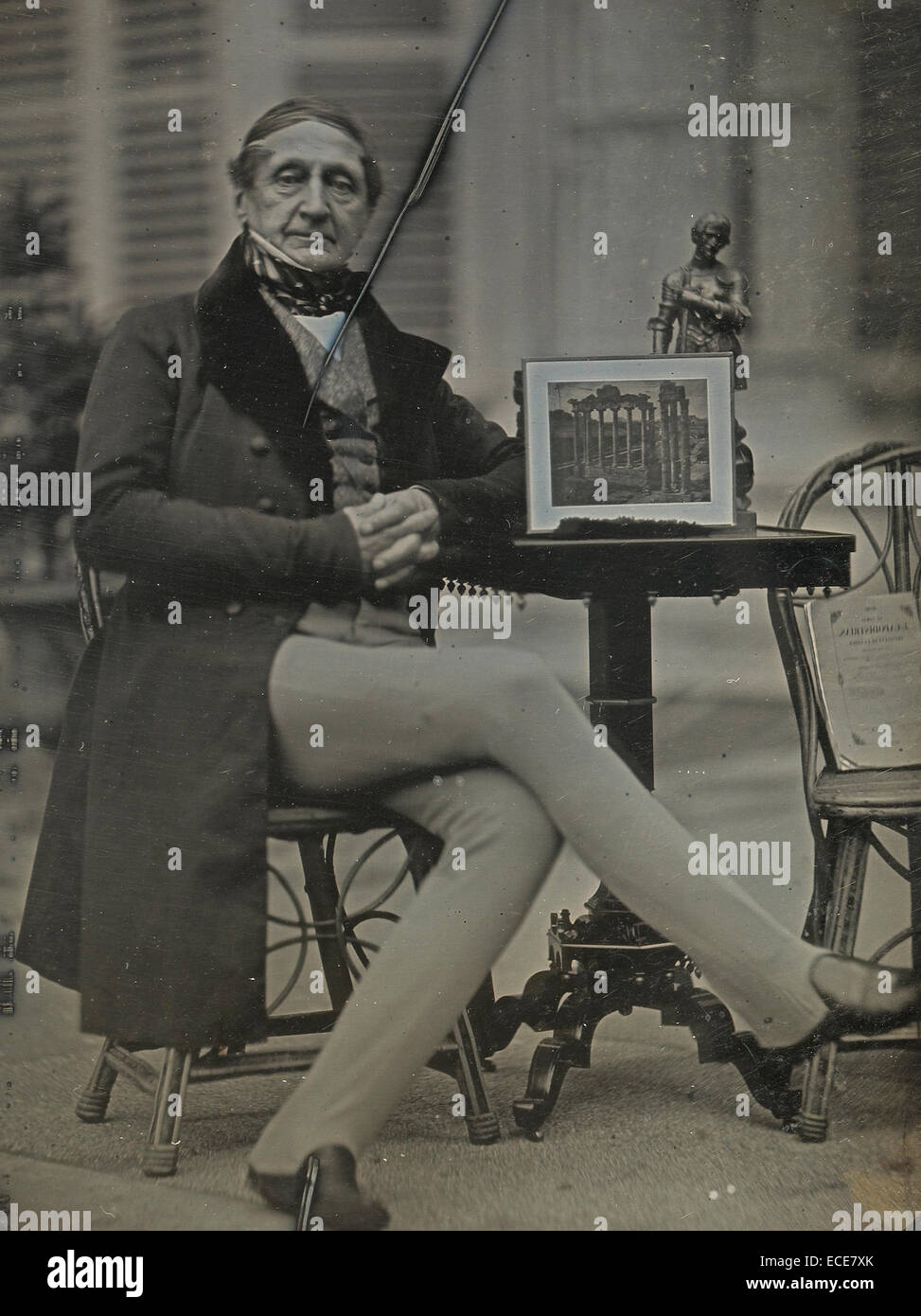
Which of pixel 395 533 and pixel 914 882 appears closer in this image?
pixel 395 533

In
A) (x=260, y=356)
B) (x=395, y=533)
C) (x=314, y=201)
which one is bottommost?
(x=395, y=533)

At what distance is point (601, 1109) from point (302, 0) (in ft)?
7.74

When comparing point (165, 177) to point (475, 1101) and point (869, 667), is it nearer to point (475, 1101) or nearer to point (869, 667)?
point (869, 667)

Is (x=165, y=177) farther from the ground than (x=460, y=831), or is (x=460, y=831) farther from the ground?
(x=165, y=177)

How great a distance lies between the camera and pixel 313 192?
8.42ft

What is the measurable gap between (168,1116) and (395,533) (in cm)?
126

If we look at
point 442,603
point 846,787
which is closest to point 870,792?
point 846,787

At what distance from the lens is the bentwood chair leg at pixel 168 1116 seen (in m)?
A: 2.55

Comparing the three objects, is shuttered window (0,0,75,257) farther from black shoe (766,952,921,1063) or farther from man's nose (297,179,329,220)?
black shoe (766,952,921,1063)

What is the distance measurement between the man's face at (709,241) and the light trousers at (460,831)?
896 mm

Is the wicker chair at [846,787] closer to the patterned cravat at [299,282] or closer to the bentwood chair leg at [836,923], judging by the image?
the bentwood chair leg at [836,923]

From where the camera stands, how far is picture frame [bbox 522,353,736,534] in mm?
2594

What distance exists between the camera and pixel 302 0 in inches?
102

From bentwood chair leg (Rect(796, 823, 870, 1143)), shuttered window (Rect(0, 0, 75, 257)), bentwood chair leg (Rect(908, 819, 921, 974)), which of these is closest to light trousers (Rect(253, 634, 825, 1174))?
bentwood chair leg (Rect(796, 823, 870, 1143))
